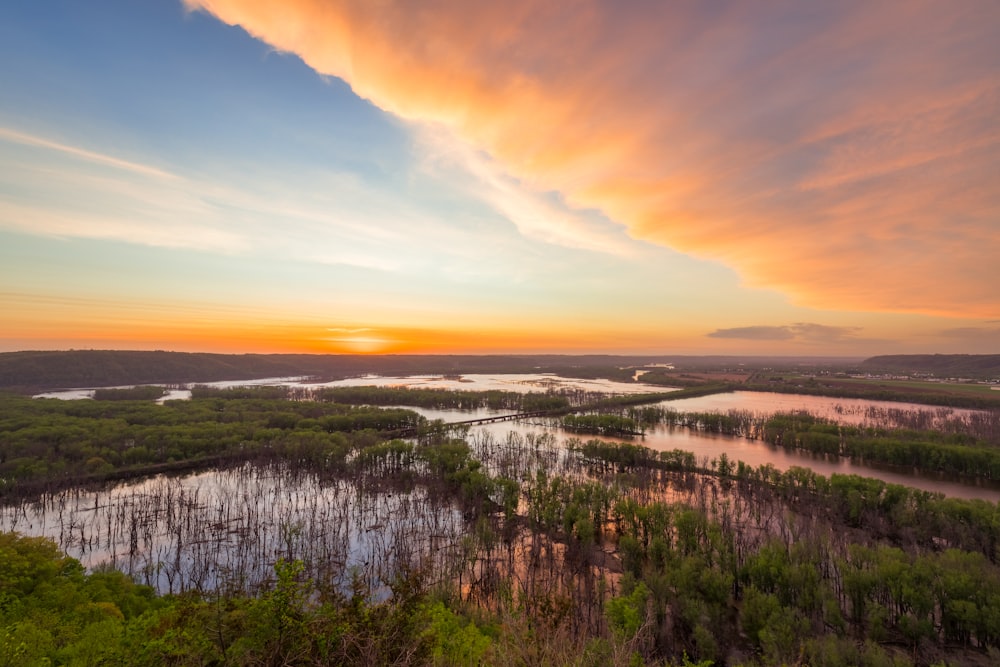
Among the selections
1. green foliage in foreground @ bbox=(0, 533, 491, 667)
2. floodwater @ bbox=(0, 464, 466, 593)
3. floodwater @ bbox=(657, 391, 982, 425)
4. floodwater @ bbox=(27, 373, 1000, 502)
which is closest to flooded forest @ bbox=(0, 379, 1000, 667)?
green foliage in foreground @ bbox=(0, 533, 491, 667)

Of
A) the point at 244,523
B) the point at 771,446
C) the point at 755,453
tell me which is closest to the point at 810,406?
the point at 771,446

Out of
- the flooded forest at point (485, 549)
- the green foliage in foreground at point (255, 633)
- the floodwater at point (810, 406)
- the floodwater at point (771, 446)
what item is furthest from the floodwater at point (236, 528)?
the floodwater at point (810, 406)

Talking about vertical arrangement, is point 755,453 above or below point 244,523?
below

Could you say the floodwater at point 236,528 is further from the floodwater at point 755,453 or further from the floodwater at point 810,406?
the floodwater at point 810,406

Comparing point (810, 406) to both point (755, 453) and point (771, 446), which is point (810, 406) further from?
point (755, 453)

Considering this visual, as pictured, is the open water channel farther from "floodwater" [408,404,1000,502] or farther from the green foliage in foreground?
the green foliage in foreground

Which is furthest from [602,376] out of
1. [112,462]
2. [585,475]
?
[112,462]

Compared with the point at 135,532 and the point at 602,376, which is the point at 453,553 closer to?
the point at 135,532

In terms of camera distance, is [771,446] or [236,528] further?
[771,446]
